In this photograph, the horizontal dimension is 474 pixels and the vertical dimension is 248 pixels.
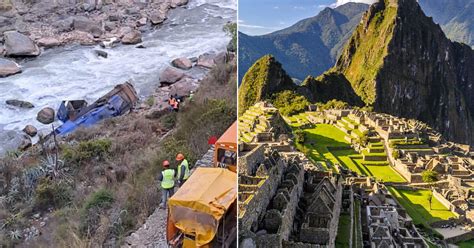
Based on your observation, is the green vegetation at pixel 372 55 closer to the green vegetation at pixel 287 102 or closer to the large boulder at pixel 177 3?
the large boulder at pixel 177 3

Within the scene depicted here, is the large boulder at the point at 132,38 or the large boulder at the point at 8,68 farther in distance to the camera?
the large boulder at the point at 132,38

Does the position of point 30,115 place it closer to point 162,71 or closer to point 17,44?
point 162,71

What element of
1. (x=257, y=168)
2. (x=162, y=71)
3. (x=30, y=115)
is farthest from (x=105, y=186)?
(x=162, y=71)

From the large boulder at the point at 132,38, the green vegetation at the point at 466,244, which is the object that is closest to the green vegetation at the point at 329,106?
the green vegetation at the point at 466,244

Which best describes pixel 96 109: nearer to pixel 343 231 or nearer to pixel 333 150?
pixel 343 231

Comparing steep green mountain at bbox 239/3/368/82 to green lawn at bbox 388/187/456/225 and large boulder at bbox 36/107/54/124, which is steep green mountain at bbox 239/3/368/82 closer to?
green lawn at bbox 388/187/456/225

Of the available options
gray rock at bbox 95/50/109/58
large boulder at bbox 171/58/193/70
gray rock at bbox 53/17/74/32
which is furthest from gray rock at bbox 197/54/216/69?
gray rock at bbox 53/17/74/32

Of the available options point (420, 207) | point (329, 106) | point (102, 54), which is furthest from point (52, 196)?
point (102, 54)
